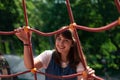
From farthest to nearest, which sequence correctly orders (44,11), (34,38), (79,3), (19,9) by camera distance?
(44,11) < (34,38) < (79,3) < (19,9)

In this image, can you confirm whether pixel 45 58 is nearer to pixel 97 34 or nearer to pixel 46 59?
pixel 46 59

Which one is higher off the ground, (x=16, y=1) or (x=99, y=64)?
(x=16, y=1)

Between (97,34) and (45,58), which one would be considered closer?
(45,58)

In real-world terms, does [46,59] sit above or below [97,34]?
below

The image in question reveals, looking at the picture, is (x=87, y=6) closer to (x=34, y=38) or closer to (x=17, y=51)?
(x=34, y=38)

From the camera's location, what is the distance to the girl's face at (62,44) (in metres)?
1.65

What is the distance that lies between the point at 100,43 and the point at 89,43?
238 mm

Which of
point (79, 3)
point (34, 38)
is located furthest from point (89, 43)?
point (34, 38)

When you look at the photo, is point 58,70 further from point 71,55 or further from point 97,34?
point 97,34

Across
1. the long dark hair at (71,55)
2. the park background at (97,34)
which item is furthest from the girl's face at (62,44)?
the park background at (97,34)

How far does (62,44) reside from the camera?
1.65 m

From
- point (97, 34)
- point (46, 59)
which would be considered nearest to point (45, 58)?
point (46, 59)

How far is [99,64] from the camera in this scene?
9.71 meters

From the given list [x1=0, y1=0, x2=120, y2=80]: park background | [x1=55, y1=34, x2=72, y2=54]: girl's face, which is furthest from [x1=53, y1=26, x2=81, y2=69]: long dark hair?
[x1=0, y1=0, x2=120, y2=80]: park background
